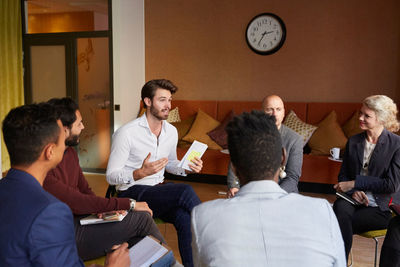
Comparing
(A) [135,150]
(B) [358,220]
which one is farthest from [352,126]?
(A) [135,150]

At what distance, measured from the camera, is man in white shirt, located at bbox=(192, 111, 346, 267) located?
981 mm

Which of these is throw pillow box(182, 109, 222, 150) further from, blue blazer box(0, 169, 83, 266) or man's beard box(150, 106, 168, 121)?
blue blazer box(0, 169, 83, 266)

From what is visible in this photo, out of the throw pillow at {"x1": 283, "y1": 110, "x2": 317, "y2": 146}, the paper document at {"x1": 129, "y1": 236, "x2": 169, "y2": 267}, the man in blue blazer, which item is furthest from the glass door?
the man in blue blazer

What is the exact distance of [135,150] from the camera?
2.62 meters

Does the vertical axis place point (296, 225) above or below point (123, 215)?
above

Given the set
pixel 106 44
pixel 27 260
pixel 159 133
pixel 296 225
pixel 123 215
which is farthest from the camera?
pixel 106 44

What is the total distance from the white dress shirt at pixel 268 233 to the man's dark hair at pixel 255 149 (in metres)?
0.09

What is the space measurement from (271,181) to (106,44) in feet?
15.4

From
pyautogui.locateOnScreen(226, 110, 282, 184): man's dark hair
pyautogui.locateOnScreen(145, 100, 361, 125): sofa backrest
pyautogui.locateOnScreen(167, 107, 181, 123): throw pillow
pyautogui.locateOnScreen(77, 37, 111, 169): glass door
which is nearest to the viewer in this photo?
pyautogui.locateOnScreen(226, 110, 282, 184): man's dark hair

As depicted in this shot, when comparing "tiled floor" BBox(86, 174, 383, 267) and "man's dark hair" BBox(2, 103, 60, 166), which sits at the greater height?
"man's dark hair" BBox(2, 103, 60, 166)

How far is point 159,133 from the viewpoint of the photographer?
2783 millimetres

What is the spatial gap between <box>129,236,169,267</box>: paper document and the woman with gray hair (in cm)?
132

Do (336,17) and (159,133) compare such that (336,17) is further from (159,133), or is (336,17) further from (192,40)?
(159,133)

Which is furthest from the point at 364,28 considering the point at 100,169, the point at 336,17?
the point at 100,169
